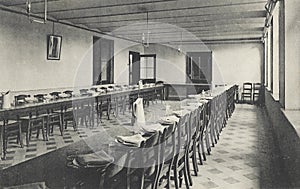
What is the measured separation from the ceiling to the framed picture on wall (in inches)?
23.1

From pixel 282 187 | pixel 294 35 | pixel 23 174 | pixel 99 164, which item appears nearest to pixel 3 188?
pixel 23 174

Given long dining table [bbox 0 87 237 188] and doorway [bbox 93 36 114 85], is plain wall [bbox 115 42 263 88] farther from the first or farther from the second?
long dining table [bbox 0 87 237 188]

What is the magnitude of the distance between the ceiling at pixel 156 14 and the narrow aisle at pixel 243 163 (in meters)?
3.06

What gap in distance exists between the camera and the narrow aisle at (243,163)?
3.83 m

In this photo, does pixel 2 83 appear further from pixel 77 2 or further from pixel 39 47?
pixel 77 2

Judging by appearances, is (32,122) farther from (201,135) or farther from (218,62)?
(218,62)

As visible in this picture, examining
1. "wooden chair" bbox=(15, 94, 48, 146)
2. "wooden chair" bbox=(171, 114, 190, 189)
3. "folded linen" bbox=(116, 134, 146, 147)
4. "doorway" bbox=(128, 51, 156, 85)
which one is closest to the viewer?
"folded linen" bbox=(116, 134, 146, 147)

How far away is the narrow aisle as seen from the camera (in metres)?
3.83

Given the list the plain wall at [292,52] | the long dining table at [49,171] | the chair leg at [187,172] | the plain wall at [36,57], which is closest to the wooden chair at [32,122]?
the plain wall at [36,57]

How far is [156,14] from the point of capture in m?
8.66

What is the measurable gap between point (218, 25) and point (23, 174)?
9765 millimetres

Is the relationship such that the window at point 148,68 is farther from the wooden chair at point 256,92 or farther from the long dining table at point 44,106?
the long dining table at point 44,106

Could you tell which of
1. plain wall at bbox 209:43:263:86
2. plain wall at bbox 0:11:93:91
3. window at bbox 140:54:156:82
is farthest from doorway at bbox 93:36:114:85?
plain wall at bbox 209:43:263:86

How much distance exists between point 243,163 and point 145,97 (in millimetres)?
6825
